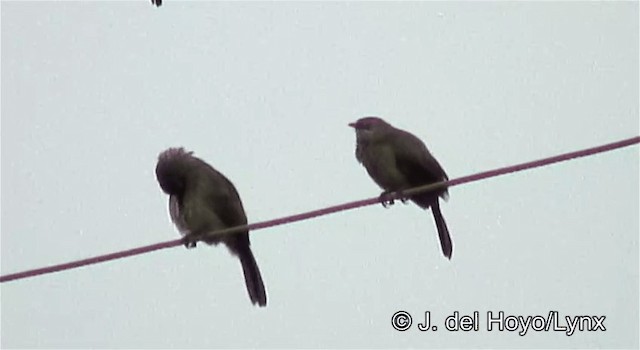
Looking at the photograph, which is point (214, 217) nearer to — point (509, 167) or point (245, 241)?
point (245, 241)

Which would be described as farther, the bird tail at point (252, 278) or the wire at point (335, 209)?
the bird tail at point (252, 278)

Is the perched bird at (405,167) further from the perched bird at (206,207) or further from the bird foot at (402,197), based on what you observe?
the perched bird at (206,207)

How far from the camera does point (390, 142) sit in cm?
786

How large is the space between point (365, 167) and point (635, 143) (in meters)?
2.82

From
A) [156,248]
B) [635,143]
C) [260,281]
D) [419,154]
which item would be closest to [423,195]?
[419,154]

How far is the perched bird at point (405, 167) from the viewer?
770 cm

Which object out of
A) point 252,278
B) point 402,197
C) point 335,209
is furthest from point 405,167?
point 335,209

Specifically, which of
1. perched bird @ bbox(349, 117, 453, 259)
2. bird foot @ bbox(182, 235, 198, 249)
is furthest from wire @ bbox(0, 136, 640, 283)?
perched bird @ bbox(349, 117, 453, 259)

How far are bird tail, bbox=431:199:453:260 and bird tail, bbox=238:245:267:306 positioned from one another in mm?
1039

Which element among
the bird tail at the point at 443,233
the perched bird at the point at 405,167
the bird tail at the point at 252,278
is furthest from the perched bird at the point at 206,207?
the bird tail at the point at 443,233

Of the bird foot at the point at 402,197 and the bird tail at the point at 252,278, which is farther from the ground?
the bird foot at the point at 402,197

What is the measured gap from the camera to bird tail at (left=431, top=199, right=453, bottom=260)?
7.73 metres

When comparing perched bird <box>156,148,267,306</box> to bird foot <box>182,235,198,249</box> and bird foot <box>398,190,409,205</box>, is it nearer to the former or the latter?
bird foot <box>182,235,198,249</box>

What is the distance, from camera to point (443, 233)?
7.75 m
